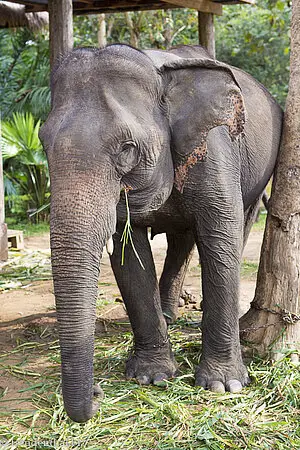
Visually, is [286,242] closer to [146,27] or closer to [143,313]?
[143,313]

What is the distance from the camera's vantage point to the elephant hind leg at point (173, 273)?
5.58 metres

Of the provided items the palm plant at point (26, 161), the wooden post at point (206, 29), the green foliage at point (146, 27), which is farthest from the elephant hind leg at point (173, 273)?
the green foliage at point (146, 27)

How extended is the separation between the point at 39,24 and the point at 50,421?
772cm

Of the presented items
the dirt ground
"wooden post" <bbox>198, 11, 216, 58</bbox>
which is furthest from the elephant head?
"wooden post" <bbox>198, 11, 216, 58</bbox>

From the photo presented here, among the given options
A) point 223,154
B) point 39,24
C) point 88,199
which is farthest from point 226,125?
point 39,24

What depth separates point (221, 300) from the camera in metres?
4.20

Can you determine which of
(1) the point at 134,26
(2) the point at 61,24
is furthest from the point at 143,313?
(1) the point at 134,26

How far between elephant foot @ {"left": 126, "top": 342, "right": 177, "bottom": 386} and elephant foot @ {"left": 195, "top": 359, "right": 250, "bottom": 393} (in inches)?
8.7

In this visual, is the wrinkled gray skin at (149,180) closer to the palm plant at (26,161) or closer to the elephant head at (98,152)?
the elephant head at (98,152)

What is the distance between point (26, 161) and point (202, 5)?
448cm

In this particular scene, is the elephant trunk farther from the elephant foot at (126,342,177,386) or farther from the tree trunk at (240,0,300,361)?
the tree trunk at (240,0,300,361)

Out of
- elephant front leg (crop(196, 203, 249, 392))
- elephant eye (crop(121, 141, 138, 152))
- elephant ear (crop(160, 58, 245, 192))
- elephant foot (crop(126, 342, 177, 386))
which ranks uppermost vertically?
elephant ear (crop(160, 58, 245, 192))

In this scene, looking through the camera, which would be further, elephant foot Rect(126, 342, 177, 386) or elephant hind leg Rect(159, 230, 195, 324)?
elephant hind leg Rect(159, 230, 195, 324)

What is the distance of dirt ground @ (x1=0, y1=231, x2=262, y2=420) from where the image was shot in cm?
479
